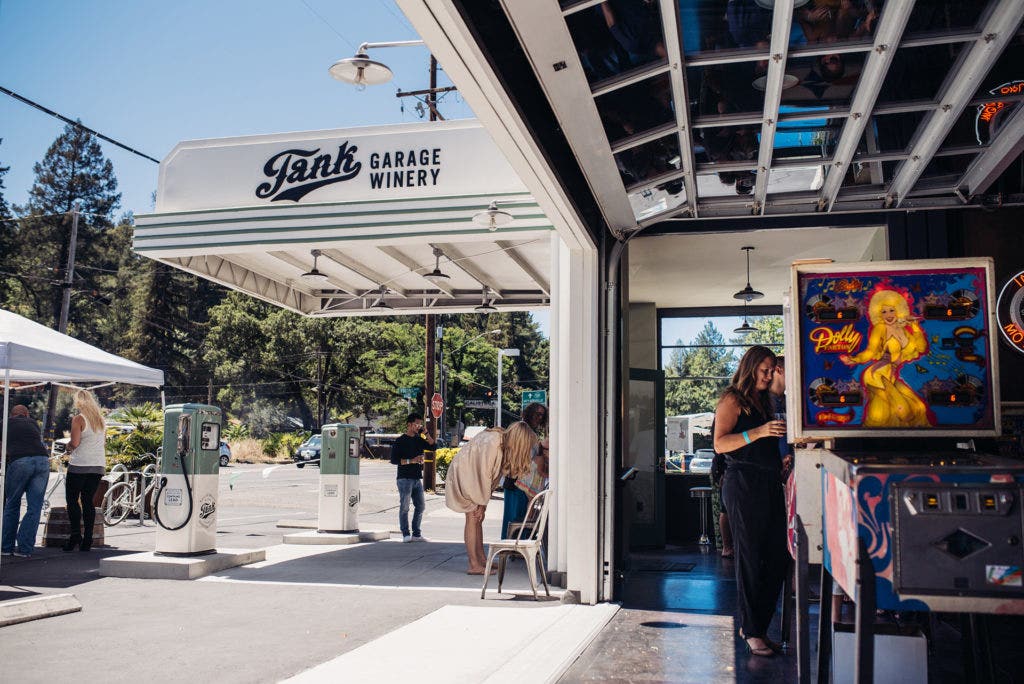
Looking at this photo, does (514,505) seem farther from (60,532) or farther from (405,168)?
(60,532)

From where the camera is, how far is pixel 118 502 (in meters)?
13.2

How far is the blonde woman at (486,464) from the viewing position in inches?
328

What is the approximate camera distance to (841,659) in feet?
12.0

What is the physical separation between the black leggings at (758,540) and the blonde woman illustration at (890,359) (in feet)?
3.97

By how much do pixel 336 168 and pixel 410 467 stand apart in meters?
4.37

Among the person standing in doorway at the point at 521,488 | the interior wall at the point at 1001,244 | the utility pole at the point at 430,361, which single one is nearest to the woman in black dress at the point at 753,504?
the interior wall at the point at 1001,244

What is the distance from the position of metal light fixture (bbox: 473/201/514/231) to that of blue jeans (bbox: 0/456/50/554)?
5740 millimetres

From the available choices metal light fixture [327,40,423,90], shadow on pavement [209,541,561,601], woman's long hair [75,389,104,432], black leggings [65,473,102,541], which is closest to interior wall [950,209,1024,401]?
shadow on pavement [209,541,561,601]

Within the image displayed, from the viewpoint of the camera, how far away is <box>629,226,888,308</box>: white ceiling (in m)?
8.66

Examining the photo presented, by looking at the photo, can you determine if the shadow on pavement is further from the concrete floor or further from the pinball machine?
the pinball machine

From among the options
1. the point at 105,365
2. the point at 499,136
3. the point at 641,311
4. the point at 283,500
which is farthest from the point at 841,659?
the point at 283,500

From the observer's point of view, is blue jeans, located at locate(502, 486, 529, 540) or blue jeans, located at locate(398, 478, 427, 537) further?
blue jeans, located at locate(398, 478, 427, 537)

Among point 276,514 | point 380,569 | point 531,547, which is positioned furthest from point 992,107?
point 276,514

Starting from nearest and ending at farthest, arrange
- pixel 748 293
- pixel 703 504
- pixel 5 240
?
pixel 703 504, pixel 748 293, pixel 5 240
